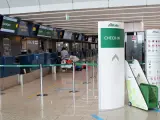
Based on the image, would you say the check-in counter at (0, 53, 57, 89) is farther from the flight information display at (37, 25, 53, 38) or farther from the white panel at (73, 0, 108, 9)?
the white panel at (73, 0, 108, 9)

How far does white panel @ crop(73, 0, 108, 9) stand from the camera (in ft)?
33.8

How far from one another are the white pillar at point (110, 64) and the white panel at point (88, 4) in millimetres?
3929

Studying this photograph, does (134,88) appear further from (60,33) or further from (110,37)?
(60,33)

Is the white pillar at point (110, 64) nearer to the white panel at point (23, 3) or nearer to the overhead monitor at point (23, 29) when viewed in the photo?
the white panel at point (23, 3)

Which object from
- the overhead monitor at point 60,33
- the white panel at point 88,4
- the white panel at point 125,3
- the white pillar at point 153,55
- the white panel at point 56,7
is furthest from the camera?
the overhead monitor at point 60,33

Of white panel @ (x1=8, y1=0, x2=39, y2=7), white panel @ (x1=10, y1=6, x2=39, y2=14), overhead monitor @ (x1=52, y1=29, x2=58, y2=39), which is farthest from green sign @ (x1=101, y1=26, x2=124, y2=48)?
overhead monitor @ (x1=52, y1=29, x2=58, y2=39)

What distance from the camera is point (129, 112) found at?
20.7 ft

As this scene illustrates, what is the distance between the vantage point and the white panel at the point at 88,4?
10.3m

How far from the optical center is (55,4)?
1079 cm

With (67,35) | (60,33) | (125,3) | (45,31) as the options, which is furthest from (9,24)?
(67,35)

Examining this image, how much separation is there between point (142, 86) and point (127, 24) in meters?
10.0

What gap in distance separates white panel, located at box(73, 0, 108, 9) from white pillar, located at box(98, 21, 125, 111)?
3929 millimetres

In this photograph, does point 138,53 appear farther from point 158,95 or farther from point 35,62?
point 35,62

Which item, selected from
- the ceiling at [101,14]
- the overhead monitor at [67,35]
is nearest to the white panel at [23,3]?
the ceiling at [101,14]
